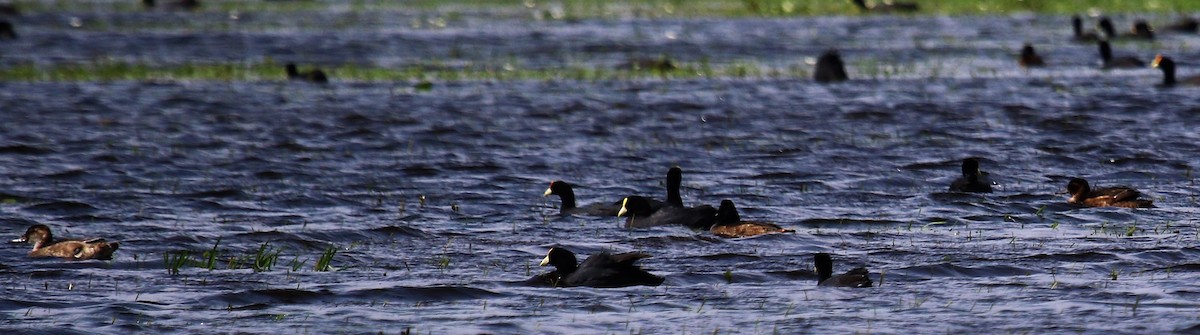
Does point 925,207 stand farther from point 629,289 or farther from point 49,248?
point 49,248

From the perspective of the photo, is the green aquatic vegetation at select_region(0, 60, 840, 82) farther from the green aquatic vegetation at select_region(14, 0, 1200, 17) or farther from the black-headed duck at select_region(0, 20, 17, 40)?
the green aquatic vegetation at select_region(14, 0, 1200, 17)

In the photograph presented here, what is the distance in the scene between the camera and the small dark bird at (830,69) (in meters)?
34.8

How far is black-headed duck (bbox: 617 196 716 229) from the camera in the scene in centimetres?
1780

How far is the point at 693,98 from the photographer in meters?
32.7

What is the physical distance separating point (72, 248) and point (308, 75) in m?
21.0

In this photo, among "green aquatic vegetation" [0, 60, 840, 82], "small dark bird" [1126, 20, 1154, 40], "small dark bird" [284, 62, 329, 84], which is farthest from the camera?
"small dark bird" [1126, 20, 1154, 40]

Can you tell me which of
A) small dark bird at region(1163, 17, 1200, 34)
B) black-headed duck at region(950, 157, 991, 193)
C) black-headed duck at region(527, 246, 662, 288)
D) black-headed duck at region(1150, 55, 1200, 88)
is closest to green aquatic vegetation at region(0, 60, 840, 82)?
black-headed duck at region(1150, 55, 1200, 88)

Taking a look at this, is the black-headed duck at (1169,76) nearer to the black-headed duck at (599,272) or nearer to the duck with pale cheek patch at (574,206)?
the duck with pale cheek patch at (574,206)

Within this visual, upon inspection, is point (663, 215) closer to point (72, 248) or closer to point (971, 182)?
point (971, 182)

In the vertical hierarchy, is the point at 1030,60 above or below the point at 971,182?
below

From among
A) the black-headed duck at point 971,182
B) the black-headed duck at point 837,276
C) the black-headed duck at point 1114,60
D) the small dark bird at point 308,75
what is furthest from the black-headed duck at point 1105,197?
the small dark bird at point 308,75

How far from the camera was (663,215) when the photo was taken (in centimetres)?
1817

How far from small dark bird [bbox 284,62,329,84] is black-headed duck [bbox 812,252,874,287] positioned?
900 inches

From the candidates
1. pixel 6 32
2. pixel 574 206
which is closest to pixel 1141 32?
pixel 574 206
